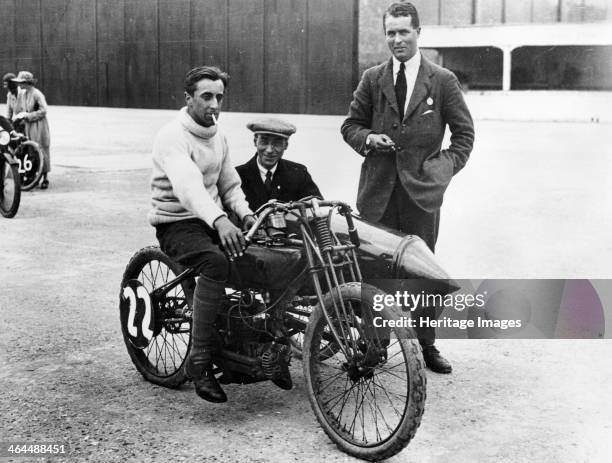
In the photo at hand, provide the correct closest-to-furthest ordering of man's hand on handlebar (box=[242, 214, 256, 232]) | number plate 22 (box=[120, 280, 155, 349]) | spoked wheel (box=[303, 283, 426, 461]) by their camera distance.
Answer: spoked wheel (box=[303, 283, 426, 461]) < man's hand on handlebar (box=[242, 214, 256, 232]) < number plate 22 (box=[120, 280, 155, 349])

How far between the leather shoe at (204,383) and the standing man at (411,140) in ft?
4.38

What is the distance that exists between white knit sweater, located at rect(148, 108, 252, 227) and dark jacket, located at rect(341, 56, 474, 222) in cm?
89

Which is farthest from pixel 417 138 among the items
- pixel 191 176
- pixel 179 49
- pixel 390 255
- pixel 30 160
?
pixel 179 49

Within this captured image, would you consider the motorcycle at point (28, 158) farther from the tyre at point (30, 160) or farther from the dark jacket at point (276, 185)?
the dark jacket at point (276, 185)

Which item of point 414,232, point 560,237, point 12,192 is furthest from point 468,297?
point 12,192

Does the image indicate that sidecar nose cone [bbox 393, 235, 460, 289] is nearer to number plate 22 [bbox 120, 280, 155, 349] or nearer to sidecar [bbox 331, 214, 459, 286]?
sidecar [bbox 331, 214, 459, 286]

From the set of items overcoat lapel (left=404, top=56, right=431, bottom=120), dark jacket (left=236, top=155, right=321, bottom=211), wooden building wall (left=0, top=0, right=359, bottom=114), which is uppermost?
wooden building wall (left=0, top=0, right=359, bottom=114)

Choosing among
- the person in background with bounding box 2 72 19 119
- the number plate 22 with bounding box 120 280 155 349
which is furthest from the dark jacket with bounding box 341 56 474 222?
the person in background with bounding box 2 72 19 119

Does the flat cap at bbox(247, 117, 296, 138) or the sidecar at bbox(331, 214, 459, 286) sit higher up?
the flat cap at bbox(247, 117, 296, 138)

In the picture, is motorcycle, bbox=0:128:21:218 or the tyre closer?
motorcycle, bbox=0:128:21:218

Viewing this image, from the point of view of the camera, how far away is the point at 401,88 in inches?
206

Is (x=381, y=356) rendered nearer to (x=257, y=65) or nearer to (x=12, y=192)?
(x=12, y=192)

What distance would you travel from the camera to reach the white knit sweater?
14.2ft

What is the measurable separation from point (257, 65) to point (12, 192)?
23801 millimetres
